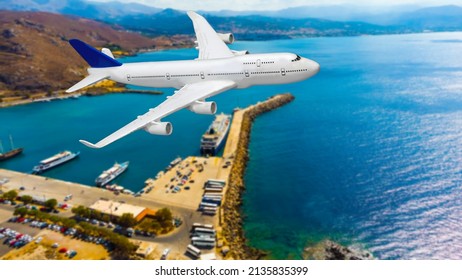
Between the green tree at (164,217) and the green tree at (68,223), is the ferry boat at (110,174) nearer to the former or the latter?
the green tree at (68,223)

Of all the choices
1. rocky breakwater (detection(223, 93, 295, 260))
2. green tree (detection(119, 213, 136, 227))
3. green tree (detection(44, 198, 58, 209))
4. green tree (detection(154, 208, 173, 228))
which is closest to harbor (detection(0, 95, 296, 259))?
rocky breakwater (detection(223, 93, 295, 260))

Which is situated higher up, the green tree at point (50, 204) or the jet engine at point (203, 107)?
the jet engine at point (203, 107)

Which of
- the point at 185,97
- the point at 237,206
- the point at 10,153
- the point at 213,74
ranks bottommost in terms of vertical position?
the point at 237,206

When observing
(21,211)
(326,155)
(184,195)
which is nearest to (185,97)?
(184,195)

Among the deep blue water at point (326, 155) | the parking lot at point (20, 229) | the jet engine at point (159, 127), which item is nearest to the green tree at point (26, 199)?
the parking lot at point (20, 229)

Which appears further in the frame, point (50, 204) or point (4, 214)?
point (50, 204)

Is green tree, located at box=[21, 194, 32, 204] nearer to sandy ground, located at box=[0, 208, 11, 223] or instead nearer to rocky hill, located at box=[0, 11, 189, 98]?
sandy ground, located at box=[0, 208, 11, 223]

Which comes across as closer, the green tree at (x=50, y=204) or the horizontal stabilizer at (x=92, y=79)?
the horizontal stabilizer at (x=92, y=79)

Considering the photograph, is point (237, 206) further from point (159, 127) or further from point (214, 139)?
point (159, 127)
